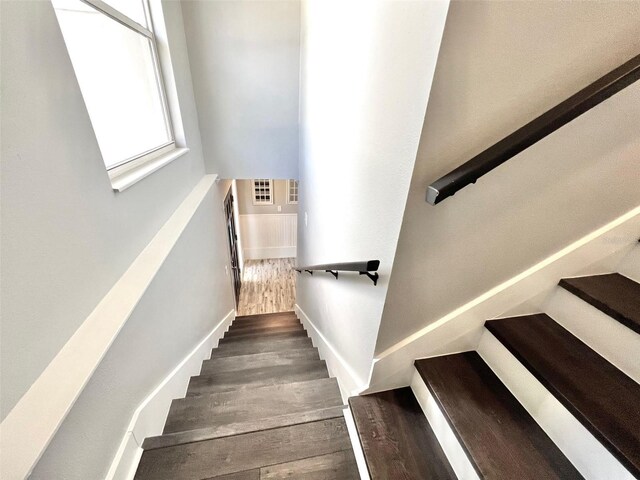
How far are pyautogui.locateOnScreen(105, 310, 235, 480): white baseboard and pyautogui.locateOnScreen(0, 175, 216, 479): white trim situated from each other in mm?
486

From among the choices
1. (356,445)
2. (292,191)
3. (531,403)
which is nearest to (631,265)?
(531,403)

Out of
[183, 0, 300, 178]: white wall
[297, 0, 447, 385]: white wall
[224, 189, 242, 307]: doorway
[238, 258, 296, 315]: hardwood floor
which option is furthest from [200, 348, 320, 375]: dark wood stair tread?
[238, 258, 296, 315]: hardwood floor

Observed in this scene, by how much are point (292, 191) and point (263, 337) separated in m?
3.94

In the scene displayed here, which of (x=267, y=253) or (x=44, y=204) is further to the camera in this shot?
(x=267, y=253)

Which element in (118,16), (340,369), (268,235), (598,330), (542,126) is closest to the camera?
(542,126)

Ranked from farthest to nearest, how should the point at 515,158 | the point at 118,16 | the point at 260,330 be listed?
1. the point at 260,330
2. the point at 118,16
3. the point at 515,158

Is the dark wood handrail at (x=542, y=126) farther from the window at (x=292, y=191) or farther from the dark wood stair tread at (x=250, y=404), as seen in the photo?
the window at (x=292, y=191)

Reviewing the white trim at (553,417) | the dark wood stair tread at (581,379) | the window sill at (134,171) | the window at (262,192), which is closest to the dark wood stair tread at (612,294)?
the dark wood stair tread at (581,379)

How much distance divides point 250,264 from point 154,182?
5013 millimetres

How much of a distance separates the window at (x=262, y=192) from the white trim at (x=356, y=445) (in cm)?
526

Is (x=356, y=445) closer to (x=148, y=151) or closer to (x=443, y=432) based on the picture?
(x=443, y=432)

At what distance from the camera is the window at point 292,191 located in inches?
240

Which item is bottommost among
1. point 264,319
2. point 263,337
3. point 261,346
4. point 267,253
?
point 267,253

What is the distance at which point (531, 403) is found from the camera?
3.18 feet
